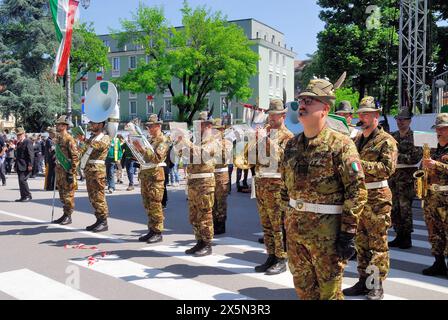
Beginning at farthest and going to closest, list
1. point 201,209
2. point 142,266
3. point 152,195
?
point 152,195 → point 201,209 → point 142,266

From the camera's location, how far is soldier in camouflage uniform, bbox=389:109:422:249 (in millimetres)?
7535

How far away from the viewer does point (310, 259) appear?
12.4 feet

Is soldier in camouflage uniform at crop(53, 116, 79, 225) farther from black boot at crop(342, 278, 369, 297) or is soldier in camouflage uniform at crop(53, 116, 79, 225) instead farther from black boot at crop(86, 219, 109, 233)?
black boot at crop(342, 278, 369, 297)

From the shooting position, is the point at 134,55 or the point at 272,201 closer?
the point at 272,201

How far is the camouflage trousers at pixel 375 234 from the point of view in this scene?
509 centimetres

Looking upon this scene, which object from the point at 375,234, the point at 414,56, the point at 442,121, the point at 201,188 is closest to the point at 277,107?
the point at 201,188

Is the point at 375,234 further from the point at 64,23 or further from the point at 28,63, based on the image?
the point at 28,63

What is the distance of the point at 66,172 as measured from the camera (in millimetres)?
9531

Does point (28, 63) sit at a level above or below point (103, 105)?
above

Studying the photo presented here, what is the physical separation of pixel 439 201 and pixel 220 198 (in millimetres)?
4395

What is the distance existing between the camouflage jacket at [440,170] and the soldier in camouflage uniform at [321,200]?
8.77ft

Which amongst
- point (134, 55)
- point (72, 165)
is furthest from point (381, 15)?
point (134, 55)
